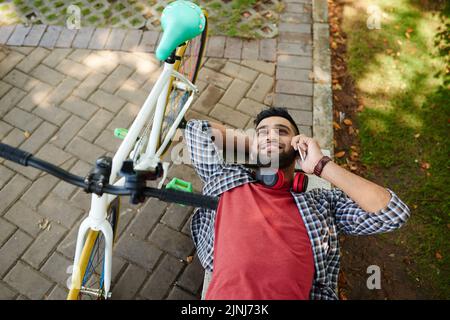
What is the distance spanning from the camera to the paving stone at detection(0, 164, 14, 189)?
350cm

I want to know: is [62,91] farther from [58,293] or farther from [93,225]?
[93,225]

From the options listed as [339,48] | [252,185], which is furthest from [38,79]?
[339,48]

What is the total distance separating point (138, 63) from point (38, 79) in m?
1.11

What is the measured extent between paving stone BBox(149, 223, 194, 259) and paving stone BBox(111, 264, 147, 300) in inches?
10.6

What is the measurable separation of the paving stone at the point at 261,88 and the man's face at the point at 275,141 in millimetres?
1461

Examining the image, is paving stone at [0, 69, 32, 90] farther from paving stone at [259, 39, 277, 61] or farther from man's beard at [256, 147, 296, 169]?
man's beard at [256, 147, 296, 169]

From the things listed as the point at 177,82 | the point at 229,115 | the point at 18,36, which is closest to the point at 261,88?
the point at 229,115

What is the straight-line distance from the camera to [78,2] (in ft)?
15.9

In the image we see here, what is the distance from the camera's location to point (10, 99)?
4.03 meters

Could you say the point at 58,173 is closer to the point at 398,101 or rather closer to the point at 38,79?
the point at 38,79

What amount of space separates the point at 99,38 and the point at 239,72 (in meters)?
1.75

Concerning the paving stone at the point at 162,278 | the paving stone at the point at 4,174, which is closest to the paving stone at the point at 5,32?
the paving stone at the point at 4,174

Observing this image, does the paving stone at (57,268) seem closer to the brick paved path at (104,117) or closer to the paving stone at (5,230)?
the brick paved path at (104,117)

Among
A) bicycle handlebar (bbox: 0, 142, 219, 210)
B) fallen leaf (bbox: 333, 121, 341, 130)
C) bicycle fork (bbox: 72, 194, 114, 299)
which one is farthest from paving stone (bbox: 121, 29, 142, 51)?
bicycle handlebar (bbox: 0, 142, 219, 210)
